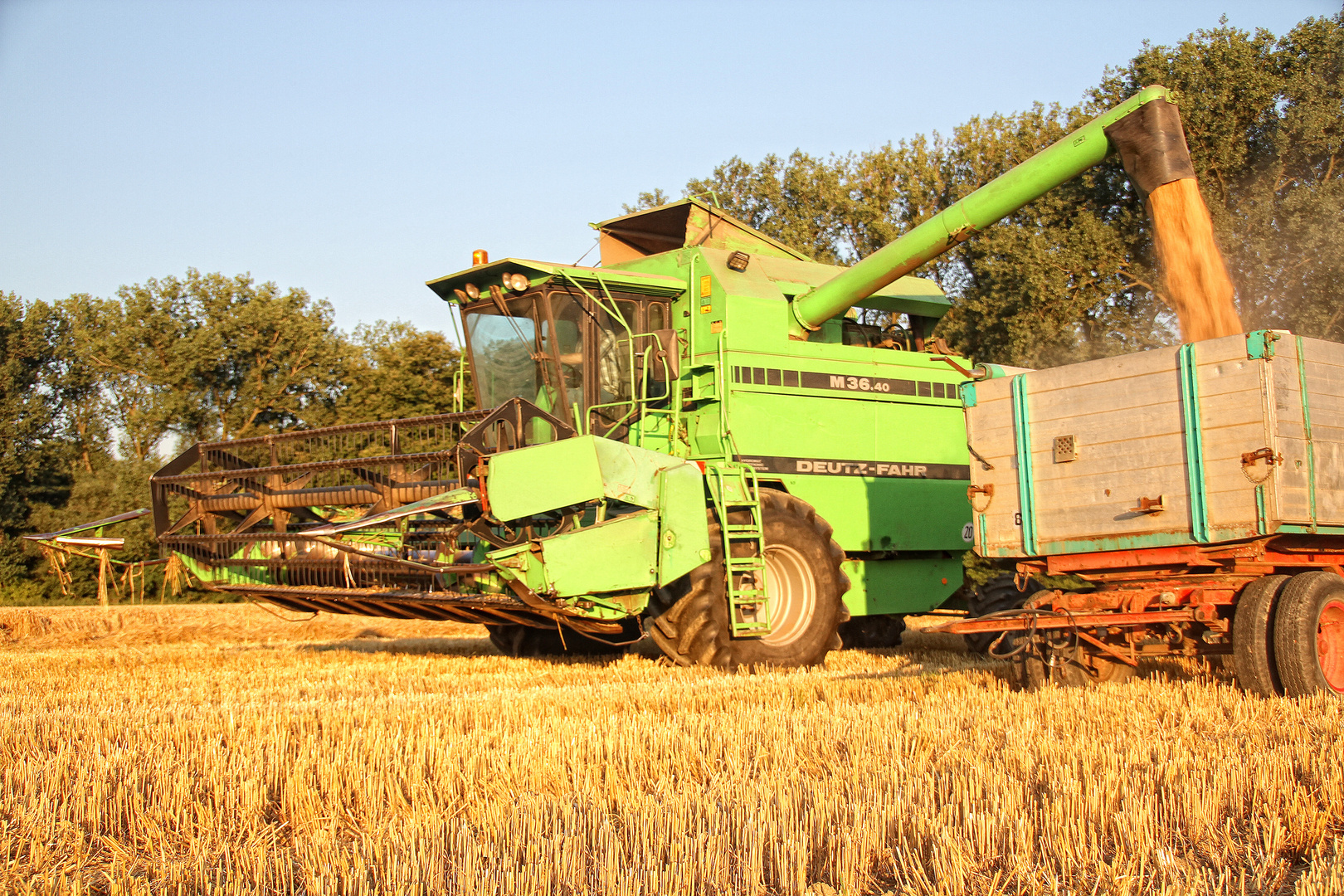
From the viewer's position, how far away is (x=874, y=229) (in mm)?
25750

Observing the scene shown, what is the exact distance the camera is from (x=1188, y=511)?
5449 mm

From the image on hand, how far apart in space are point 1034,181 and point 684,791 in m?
5.61

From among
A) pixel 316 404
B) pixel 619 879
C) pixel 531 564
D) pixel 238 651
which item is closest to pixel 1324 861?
pixel 619 879

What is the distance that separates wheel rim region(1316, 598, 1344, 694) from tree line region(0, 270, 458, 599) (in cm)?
1874

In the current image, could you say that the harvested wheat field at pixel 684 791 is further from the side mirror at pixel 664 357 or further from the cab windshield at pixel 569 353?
the side mirror at pixel 664 357

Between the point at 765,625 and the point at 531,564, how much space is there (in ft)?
5.49

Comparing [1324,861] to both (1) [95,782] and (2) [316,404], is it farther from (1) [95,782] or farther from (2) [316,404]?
(2) [316,404]

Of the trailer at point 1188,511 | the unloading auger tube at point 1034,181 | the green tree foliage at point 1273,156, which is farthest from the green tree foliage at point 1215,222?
the trailer at point 1188,511

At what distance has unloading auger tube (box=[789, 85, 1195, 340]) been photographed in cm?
690

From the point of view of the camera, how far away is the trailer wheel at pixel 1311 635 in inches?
196

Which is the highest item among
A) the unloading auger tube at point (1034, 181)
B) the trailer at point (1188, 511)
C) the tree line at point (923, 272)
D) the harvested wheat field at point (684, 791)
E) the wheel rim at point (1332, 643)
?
the tree line at point (923, 272)

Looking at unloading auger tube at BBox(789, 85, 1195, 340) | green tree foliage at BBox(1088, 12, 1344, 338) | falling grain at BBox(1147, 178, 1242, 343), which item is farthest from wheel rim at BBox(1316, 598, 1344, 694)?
green tree foliage at BBox(1088, 12, 1344, 338)

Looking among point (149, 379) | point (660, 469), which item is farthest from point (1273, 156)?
point (149, 379)

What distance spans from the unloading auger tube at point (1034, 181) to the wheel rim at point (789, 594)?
171 cm
